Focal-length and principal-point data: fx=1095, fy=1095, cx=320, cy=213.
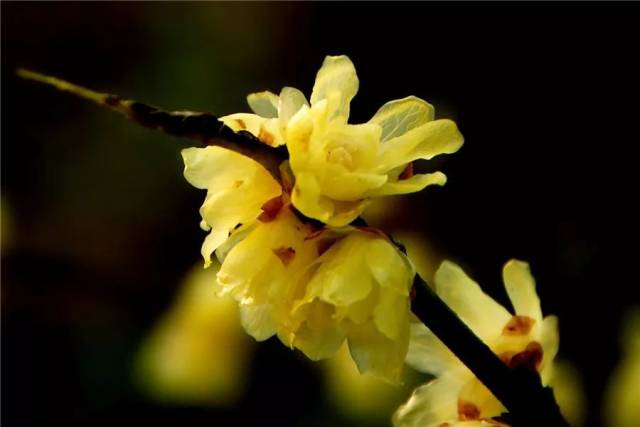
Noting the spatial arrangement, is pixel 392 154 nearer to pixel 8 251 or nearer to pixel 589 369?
pixel 589 369

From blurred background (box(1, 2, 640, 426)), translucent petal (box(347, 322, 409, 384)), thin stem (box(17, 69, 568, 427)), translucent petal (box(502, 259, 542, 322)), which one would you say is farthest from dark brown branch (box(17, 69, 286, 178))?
blurred background (box(1, 2, 640, 426))

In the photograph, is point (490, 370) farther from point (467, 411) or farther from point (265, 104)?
point (265, 104)

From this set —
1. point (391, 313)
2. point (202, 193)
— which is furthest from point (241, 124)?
point (202, 193)

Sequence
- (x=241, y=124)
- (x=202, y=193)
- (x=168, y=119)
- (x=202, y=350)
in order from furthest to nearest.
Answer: (x=202, y=193), (x=202, y=350), (x=241, y=124), (x=168, y=119)

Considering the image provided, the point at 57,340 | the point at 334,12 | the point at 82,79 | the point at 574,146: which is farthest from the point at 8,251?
the point at 574,146

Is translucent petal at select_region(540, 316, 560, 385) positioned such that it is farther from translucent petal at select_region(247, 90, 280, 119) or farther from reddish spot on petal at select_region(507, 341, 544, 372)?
translucent petal at select_region(247, 90, 280, 119)
